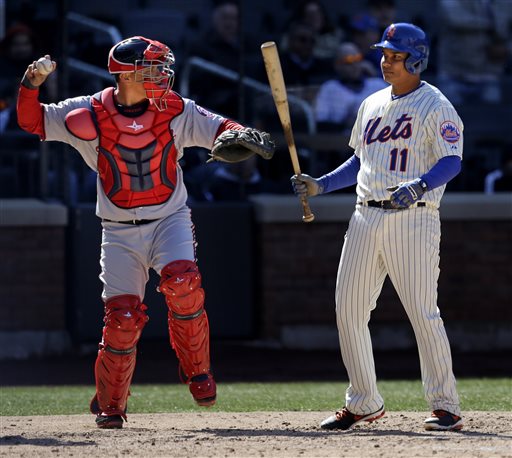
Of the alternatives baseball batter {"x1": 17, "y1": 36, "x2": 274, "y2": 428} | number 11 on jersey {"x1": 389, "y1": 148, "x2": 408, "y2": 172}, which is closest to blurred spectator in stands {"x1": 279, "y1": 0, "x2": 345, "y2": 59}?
baseball batter {"x1": 17, "y1": 36, "x2": 274, "y2": 428}

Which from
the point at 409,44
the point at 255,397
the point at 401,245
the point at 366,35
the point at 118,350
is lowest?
the point at 255,397

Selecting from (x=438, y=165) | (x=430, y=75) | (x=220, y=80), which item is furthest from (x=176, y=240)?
(x=430, y=75)

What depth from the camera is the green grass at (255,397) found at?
24.2ft

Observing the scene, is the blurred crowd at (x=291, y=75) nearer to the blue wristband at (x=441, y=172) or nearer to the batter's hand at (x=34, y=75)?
the batter's hand at (x=34, y=75)

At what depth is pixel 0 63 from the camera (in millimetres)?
11422

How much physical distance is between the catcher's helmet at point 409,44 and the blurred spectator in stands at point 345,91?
5.48m

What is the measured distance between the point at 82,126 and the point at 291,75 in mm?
6017

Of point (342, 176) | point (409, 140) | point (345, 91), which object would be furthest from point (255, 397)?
point (345, 91)

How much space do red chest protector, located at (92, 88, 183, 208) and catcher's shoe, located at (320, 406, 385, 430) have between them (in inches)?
53.6

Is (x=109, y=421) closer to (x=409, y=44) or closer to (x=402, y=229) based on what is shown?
(x=402, y=229)

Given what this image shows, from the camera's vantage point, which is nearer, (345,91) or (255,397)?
(255,397)

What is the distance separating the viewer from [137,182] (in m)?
5.98

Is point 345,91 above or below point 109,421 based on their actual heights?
above

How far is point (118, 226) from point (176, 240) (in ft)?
1.01
